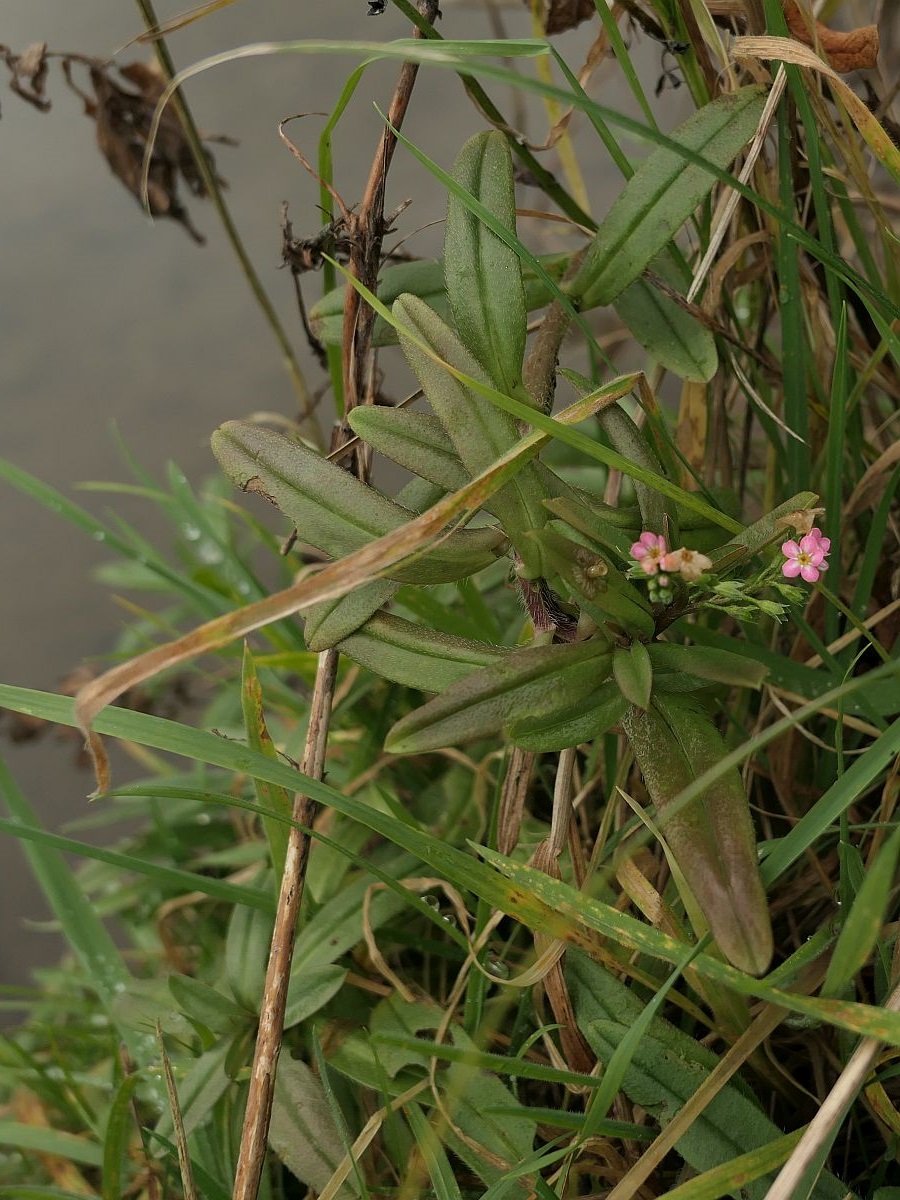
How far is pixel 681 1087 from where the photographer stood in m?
0.72

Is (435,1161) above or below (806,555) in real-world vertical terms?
below

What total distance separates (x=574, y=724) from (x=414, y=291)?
1.40ft

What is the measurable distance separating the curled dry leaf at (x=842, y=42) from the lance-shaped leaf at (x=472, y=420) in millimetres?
404

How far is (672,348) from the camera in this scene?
0.84m

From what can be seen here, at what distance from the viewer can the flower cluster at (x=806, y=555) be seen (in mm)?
604

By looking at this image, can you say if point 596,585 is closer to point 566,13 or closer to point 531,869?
point 531,869

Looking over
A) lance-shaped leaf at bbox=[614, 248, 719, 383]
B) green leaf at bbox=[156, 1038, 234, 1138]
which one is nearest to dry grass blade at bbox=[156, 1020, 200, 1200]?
green leaf at bbox=[156, 1038, 234, 1138]

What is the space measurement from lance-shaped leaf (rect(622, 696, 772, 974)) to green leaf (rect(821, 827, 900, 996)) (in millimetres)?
41

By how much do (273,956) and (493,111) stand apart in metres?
0.74

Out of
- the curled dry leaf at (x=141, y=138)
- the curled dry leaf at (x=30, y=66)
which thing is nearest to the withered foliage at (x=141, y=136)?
the curled dry leaf at (x=141, y=138)

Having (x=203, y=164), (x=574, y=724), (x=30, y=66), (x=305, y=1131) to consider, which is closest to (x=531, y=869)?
(x=574, y=724)

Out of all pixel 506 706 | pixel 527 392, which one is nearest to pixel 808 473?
pixel 527 392

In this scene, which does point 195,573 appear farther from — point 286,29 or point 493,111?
point 286,29

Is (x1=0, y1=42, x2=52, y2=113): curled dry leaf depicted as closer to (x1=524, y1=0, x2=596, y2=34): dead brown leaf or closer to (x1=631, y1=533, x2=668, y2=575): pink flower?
(x1=524, y1=0, x2=596, y2=34): dead brown leaf
